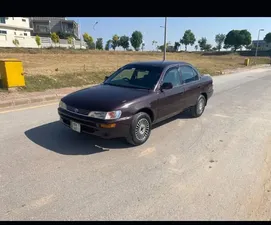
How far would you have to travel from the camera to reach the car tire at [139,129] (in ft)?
13.0

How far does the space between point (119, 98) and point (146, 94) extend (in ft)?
1.90

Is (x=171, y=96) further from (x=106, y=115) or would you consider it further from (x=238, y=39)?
(x=238, y=39)

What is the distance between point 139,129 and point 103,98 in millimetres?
876

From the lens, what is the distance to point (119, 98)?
3.98m

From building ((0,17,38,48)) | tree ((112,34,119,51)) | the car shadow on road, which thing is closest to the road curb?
the car shadow on road

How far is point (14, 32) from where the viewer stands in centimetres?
Answer: 5228

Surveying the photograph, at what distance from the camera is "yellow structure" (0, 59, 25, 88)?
7670 mm

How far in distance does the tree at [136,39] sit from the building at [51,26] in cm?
2303

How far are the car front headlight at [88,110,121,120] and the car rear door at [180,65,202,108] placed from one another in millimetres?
2204

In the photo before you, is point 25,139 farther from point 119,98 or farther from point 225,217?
point 225,217

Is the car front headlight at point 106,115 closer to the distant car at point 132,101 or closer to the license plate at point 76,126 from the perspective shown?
the distant car at point 132,101

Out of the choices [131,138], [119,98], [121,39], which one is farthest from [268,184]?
[121,39]

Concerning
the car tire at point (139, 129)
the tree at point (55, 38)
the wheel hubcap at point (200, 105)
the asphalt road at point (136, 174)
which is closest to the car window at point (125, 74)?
the car tire at point (139, 129)

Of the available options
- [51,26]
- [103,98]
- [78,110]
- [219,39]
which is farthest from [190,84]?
[219,39]
